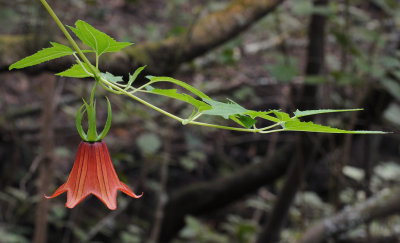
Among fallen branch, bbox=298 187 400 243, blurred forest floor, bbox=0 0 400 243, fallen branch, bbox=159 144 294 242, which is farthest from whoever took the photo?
fallen branch, bbox=159 144 294 242

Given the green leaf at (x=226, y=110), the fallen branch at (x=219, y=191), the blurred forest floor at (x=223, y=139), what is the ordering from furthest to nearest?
the fallen branch at (x=219, y=191) < the blurred forest floor at (x=223, y=139) < the green leaf at (x=226, y=110)

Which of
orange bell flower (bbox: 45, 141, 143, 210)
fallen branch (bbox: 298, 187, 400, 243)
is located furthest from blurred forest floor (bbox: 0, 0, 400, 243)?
orange bell flower (bbox: 45, 141, 143, 210)

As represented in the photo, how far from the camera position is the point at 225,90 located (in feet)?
8.28

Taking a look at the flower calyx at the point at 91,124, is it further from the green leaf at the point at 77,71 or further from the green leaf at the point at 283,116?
the green leaf at the point at 283,116

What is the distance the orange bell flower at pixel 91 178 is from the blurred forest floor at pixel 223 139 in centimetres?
74

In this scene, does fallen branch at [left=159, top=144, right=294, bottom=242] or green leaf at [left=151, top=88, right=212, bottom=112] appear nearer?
green leaf at [left=151, top=88, right=212, bottom=112]

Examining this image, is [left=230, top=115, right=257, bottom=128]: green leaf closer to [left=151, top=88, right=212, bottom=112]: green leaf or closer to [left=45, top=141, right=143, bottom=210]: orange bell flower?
[left=151, top=88, right=212, bottom=112]: green leaf

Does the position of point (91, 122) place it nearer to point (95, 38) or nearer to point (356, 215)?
point (95, 38)

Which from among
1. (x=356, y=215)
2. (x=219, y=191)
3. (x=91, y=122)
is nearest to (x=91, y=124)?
(x=91, y=122)

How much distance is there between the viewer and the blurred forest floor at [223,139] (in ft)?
5.99

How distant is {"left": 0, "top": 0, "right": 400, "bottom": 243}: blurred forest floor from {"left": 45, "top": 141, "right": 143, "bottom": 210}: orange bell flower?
2.44 ft

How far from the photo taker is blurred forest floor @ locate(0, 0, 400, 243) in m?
1.83

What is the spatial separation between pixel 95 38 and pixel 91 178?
171 mm

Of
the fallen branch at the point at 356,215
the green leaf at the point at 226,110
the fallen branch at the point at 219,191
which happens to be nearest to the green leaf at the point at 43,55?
the green leaf at the point at 226,110
